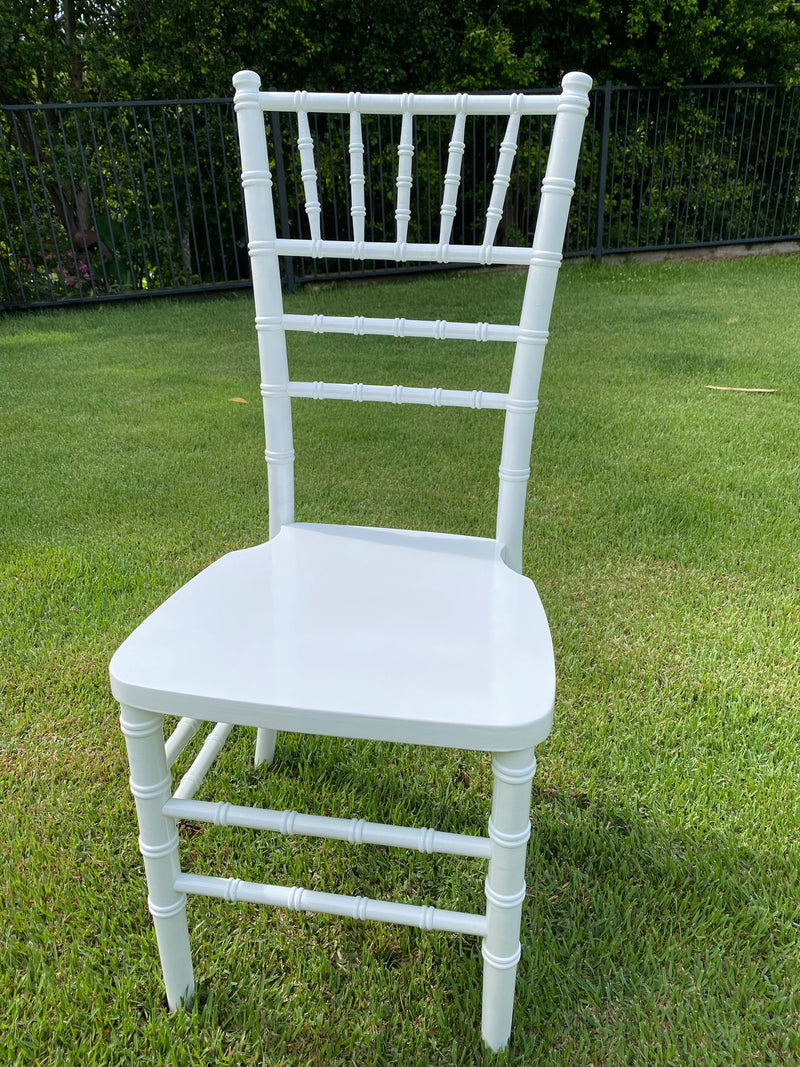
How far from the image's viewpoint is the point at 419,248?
115cm

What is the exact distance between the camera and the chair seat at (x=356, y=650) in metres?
0.75

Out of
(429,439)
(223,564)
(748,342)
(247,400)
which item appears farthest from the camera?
(748,342)

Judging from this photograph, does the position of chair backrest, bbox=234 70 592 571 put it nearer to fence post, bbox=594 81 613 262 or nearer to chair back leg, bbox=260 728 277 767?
chair back leg, bbox=260 728 277 767

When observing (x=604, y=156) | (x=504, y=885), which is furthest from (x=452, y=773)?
(x=604, y=156)

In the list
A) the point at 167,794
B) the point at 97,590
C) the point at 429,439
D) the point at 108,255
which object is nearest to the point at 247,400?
the point at 429,439

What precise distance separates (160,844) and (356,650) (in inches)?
12.3

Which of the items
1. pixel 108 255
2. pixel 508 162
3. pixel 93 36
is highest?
pixel 93 36

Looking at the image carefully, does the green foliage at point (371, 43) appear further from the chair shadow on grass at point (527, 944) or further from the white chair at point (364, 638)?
the chair shadow on grass at point (527, 944)

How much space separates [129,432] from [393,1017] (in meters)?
2.51

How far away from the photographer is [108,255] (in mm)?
8086

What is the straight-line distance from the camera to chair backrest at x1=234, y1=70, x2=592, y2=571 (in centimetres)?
102

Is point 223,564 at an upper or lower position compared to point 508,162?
lower

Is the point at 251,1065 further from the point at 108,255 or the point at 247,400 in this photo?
the point at 108,255

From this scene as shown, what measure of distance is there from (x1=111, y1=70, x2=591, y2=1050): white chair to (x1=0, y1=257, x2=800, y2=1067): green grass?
12cm
